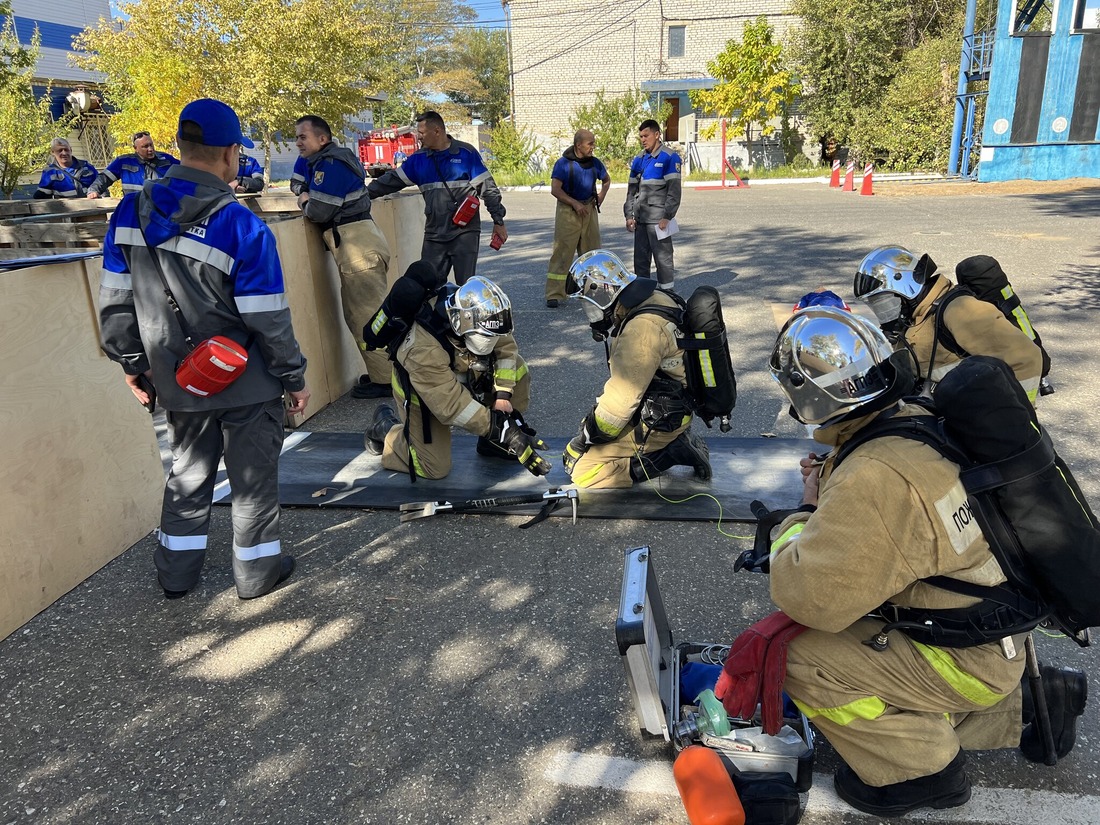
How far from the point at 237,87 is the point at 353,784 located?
23894 millimetres

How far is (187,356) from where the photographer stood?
3162 millimetres

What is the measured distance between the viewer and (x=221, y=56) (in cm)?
2202

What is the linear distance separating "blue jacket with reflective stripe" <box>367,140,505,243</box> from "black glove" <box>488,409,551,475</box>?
3259 mm

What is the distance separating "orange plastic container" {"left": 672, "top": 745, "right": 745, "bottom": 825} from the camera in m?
2.10

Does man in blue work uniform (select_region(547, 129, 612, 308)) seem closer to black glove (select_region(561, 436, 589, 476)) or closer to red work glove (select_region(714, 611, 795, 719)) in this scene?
black glove (select_region(561, 436, 589, 476))

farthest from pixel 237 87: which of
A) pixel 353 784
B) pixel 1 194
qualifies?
pixel 353 784

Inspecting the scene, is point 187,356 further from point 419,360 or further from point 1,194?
point 1,194

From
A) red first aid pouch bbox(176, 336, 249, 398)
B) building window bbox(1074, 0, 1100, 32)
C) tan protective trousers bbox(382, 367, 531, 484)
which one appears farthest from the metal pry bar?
building window bbox(1074, 0, 1100, 32)

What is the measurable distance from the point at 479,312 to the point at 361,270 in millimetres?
2191

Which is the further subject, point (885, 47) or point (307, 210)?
point (885, 47)

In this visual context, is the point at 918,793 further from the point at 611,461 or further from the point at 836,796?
the point at 611,461

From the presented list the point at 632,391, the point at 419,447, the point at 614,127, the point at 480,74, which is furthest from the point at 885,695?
the point at 480,74

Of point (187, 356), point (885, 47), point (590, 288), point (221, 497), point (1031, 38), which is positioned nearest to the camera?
point (187, 356)

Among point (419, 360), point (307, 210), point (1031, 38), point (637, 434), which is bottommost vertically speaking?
point (637, 434)
